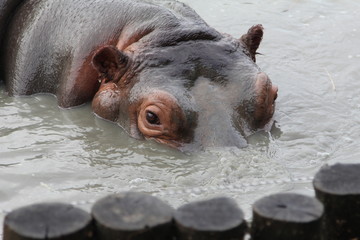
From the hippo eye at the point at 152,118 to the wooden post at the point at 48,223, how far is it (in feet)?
8.37

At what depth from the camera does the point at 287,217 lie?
9.41ft

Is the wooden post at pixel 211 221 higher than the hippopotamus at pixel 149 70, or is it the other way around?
the wooden post at pixel 211 221

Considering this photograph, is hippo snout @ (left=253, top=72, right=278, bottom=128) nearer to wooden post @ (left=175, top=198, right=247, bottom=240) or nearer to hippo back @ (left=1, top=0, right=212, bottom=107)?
hippo back @ (left=1, top=0, right=212, bottom=107)

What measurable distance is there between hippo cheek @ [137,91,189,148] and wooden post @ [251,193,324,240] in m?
2.40

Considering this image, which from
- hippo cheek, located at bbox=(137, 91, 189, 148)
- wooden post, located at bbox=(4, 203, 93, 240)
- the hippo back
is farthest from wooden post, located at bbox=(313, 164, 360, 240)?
the hippo back

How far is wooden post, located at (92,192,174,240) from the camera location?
9.25 ft

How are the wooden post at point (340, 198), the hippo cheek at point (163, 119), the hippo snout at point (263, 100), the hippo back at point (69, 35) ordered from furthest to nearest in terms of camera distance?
1. the hippo back at point (69, 35)
2. the hippo snout at point (263, 100)
3. the hippo cheek at point (163, 119)
4. the wooden post at point (340, 198)

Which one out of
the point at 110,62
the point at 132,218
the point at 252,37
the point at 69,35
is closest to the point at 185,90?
the point at 110,62

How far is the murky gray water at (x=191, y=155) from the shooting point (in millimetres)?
4840

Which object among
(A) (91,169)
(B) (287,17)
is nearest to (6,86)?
(A) (91,169)

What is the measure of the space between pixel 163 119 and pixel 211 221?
103 inches

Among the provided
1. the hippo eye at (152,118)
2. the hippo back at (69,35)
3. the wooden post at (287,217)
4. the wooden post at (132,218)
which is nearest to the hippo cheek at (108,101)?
the hippo back at (69,35)

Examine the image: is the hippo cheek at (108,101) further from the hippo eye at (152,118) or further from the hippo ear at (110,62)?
the hippo eye at (152,118)

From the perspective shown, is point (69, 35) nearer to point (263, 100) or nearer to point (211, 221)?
point (263, 100)
